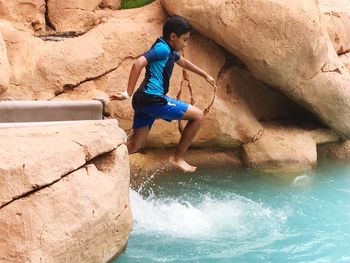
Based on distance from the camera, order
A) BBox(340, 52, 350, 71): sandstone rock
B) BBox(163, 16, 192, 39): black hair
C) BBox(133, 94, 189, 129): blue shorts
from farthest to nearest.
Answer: BBox(340, 52, 350, 71): sandstone rock → BBox(133, 94, 189, 129): blue shorts → BBox(163, 16, 192, 39): black hair

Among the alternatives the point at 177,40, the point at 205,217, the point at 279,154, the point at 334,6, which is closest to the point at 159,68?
the point at 177,40

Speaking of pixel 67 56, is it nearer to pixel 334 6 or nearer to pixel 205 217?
pixel 205 217

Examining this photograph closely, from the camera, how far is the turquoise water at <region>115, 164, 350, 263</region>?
4449 millimetres

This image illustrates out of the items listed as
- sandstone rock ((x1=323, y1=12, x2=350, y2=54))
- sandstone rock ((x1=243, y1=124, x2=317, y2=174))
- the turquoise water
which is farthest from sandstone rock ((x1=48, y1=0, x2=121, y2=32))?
sandstone rock ((x1=323, y1=12, x2=350, y2=54))

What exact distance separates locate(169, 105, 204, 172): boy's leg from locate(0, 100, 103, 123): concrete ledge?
0.82 m

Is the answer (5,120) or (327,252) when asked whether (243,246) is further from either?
(5,120)

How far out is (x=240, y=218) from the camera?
5207mm

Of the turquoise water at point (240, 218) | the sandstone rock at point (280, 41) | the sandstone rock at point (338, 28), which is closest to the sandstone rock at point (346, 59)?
the sandstone rock at point (338, 28)

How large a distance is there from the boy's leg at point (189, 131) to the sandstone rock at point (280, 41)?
160 centimetres

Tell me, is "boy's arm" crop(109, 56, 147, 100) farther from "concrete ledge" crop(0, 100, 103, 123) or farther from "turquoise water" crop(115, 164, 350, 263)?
→ "turquoise water" crop(115, 164, 350, 263)

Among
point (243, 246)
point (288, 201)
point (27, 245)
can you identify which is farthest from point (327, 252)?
point (27, 245)

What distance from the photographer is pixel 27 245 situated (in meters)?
3.07

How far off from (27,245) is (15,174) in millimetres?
408

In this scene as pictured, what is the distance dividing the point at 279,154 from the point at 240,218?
1.71 m
